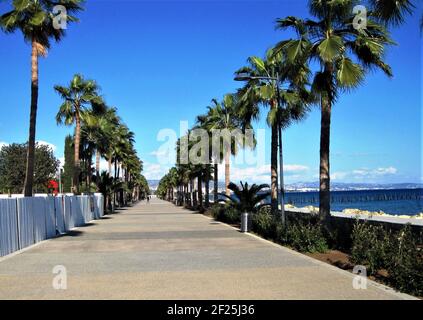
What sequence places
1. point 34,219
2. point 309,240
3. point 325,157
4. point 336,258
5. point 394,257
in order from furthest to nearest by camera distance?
point 34,219 < point 325,157 < point 309,240 < point 336,258 < point 394,257

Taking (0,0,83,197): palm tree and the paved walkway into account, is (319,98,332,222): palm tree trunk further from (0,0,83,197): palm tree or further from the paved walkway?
(0,0,83,197): palm tree

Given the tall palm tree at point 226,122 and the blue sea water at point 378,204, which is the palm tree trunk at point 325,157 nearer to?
the tall palm tree at point 226,122

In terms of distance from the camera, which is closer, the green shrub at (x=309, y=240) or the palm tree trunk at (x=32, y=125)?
the green shrub at (x=309, y=240)

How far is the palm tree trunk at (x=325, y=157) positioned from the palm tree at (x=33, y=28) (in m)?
11.3

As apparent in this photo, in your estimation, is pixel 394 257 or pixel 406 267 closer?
pixel 406 267

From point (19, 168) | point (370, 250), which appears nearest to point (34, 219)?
point (370, 250)

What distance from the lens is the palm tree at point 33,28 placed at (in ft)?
67.0

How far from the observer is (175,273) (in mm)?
10773

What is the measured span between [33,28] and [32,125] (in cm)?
386

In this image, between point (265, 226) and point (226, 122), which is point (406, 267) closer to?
point (265, 226)

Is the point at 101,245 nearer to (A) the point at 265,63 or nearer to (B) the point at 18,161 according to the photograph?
(A) the point at 265,63

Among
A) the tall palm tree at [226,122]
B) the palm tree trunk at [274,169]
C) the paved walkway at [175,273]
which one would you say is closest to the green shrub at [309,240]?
the paved walkway at [175,273]

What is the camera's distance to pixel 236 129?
3794 centimetres
